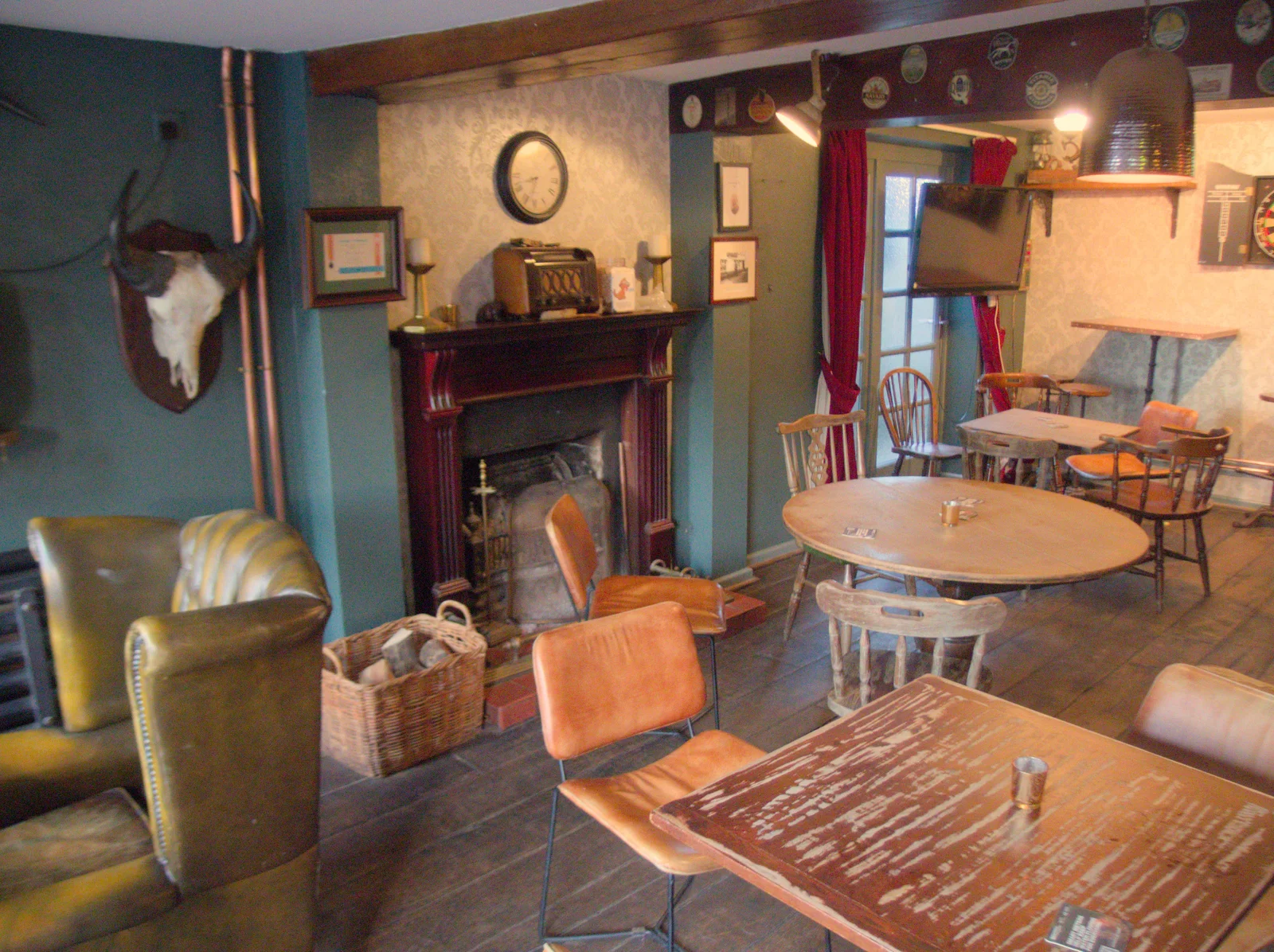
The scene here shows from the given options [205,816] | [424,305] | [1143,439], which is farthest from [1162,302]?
[205,816]

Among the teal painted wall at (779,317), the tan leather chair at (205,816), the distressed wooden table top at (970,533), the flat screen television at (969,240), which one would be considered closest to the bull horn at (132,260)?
the tan leather chair at (205,816)

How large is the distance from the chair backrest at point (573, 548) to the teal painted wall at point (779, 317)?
6.29 feet

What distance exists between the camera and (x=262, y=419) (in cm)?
339

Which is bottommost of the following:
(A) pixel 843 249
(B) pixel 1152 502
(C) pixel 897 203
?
(B) pixel 1152 502

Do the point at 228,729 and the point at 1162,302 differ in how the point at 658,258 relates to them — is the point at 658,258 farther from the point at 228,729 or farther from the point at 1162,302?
the point at 1162,302

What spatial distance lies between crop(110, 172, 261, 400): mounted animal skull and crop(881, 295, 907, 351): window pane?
3.85 m

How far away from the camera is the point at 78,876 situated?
80.0 inches

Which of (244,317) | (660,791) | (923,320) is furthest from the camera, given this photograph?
(923,320)

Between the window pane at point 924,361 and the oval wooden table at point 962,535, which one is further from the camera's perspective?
the window pane at point 924,361

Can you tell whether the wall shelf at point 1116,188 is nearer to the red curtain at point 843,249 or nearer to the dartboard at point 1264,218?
the dartboard at point 1264,218

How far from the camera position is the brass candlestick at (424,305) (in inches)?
139

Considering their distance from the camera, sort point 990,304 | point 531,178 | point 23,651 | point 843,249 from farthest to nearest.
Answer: point 990,304, point 843,249, point 531,178, point 23,651

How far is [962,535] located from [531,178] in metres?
2.06

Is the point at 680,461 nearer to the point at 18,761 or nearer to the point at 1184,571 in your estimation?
the point at 1184,571
